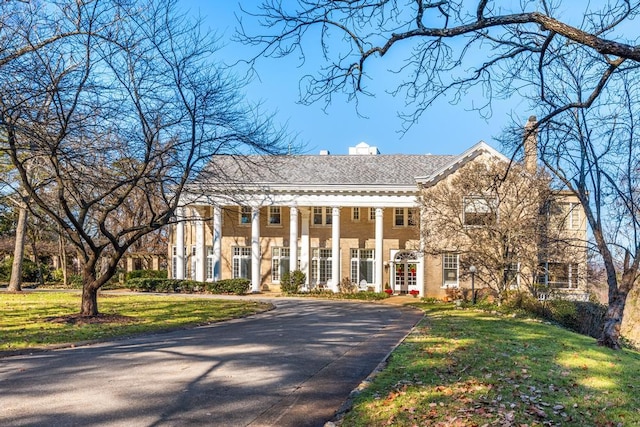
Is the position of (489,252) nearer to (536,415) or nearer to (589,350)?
(589,350)

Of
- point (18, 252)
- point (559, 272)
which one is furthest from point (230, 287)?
point (559, 272)

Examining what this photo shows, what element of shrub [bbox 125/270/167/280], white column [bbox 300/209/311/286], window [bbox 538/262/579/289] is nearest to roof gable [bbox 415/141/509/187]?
window [bbox 538/262/579/289]

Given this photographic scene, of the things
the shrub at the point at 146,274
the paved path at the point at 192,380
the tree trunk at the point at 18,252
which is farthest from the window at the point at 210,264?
the paved path at the point at 192,380

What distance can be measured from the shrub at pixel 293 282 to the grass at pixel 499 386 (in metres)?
22.9

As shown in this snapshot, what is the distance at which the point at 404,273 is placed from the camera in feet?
122

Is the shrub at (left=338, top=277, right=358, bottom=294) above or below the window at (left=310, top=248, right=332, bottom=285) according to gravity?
below

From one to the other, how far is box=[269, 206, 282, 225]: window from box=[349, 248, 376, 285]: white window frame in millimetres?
6101

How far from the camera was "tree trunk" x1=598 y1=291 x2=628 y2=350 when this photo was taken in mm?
13781

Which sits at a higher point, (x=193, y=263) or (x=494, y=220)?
(x=494, y=220)

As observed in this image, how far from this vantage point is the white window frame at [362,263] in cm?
3800

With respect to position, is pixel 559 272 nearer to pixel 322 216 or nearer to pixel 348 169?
pixel 348 169

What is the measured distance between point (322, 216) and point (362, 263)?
4653 millimetres

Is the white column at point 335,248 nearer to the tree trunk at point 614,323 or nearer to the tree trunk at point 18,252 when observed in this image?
the tree trunk at point 18,252

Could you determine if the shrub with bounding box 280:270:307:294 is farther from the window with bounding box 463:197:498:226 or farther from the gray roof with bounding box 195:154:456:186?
the window with bounding box 463:197:498:226
